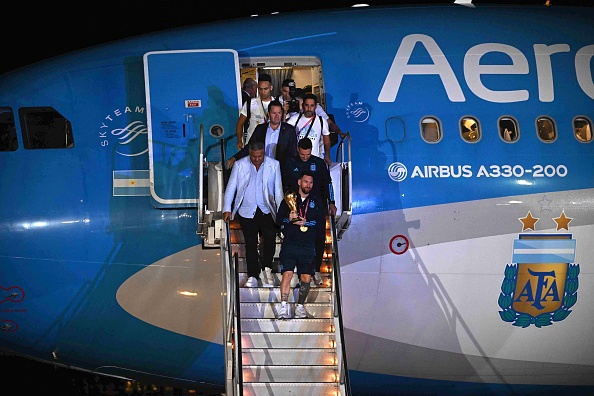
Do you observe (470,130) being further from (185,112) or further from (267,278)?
(185,112)

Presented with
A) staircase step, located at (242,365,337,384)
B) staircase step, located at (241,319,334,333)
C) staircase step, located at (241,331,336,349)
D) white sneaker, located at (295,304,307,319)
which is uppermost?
white sneaker, located at (295,304,307,319)

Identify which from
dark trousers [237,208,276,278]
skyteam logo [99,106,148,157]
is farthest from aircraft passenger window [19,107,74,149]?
dark trousers [237,208,276,278]

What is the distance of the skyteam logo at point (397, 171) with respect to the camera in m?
12.6

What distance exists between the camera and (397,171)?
41.3 feet

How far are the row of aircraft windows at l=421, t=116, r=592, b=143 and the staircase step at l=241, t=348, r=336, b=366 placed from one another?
3610mm

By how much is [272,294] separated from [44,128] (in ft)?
13.0

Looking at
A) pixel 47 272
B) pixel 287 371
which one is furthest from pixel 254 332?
pixel 47 272

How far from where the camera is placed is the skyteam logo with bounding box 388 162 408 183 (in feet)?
41.2

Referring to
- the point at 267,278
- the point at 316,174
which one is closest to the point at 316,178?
the point at 316,174

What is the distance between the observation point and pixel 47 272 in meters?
12.2

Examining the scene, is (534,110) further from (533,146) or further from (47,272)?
(47,272)

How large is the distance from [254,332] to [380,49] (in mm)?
4581

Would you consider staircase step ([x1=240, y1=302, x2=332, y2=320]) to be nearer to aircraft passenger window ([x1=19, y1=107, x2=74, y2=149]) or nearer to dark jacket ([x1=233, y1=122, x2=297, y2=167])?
dark jacket ([x1=233, y1=122, x2=297, y2=167])

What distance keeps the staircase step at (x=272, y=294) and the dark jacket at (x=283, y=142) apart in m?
1.63
